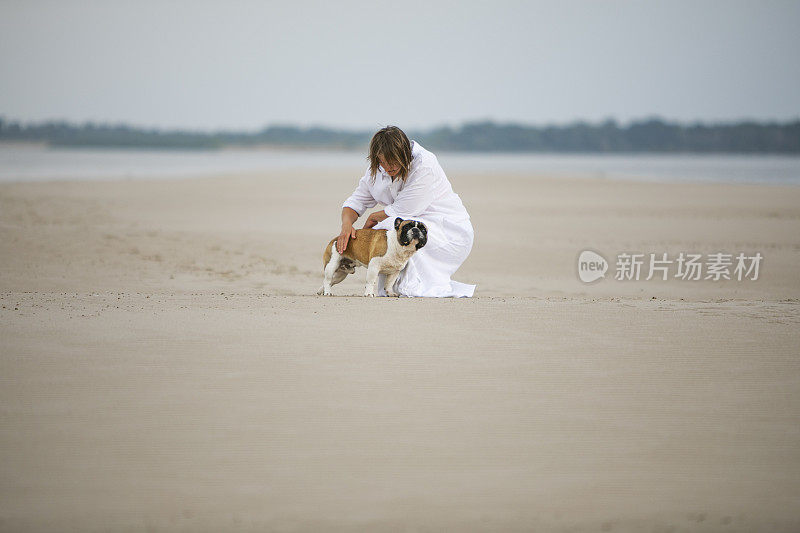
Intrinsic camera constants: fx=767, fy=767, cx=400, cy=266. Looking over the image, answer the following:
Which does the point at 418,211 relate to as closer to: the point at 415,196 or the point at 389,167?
the point at 415,196

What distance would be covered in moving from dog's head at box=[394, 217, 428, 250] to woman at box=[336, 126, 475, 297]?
21 centimetres

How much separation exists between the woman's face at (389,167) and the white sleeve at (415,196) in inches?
7.5

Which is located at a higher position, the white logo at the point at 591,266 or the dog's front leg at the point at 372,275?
the dog's front leg at the point at 372,275

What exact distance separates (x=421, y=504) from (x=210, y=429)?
3.64 feet

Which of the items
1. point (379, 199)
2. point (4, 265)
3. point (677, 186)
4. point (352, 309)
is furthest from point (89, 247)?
point (677, 186)

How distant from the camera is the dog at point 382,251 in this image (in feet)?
20.6

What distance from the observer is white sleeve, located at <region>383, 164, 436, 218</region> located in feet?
21.7

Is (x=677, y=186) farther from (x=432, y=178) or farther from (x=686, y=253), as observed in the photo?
(x=432, y=178)

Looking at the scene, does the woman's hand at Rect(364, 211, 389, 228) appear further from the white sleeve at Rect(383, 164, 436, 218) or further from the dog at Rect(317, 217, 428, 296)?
the dog at Rect(317, 217, 428, 296)

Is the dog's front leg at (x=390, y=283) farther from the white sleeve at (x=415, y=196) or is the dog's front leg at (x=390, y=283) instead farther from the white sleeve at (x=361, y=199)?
the white sleeve at (x=361, y=199)

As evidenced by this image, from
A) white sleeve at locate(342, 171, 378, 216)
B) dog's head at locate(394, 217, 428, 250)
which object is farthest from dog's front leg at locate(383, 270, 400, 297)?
white sleeve at locate(342, 171, 378, 216)

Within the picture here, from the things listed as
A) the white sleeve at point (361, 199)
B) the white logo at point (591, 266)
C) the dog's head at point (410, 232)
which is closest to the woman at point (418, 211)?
the white sleeve at point (361, 199)

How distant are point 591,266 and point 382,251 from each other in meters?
4.84

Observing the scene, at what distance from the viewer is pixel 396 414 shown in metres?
3.68
